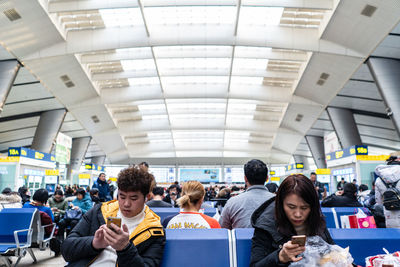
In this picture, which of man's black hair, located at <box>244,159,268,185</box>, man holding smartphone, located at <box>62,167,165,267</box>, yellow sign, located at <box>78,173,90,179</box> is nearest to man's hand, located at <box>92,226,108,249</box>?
man holding smartphone, located at <box>62,167,165,267</box>

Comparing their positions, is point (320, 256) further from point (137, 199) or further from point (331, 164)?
point (331, 164)

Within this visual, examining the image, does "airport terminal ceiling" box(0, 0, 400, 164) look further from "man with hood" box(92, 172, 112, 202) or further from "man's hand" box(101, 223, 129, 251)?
"man's hand" box(101, 223, 129, 251)

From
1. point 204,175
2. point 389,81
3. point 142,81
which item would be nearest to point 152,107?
point 142,81

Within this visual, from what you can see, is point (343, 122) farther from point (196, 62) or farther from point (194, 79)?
point (196, 62)

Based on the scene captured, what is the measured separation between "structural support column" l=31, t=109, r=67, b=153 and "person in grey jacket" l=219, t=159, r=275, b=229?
78.5 ft

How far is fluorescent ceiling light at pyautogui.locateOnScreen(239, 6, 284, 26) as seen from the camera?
17.1 metres

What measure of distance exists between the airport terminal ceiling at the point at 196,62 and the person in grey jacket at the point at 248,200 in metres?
12.3

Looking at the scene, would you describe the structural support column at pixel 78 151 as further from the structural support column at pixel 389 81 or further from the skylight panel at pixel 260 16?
the structural support column at pixel 389 81

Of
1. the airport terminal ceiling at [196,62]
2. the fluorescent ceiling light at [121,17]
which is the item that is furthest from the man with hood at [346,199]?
the fluorescent ceiling light at [121,17]

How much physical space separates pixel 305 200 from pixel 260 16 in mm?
17160

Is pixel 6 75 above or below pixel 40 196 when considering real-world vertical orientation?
above

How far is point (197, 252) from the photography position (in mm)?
2205

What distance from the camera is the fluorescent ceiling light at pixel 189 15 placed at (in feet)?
56.4

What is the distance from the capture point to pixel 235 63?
75.6 feet
